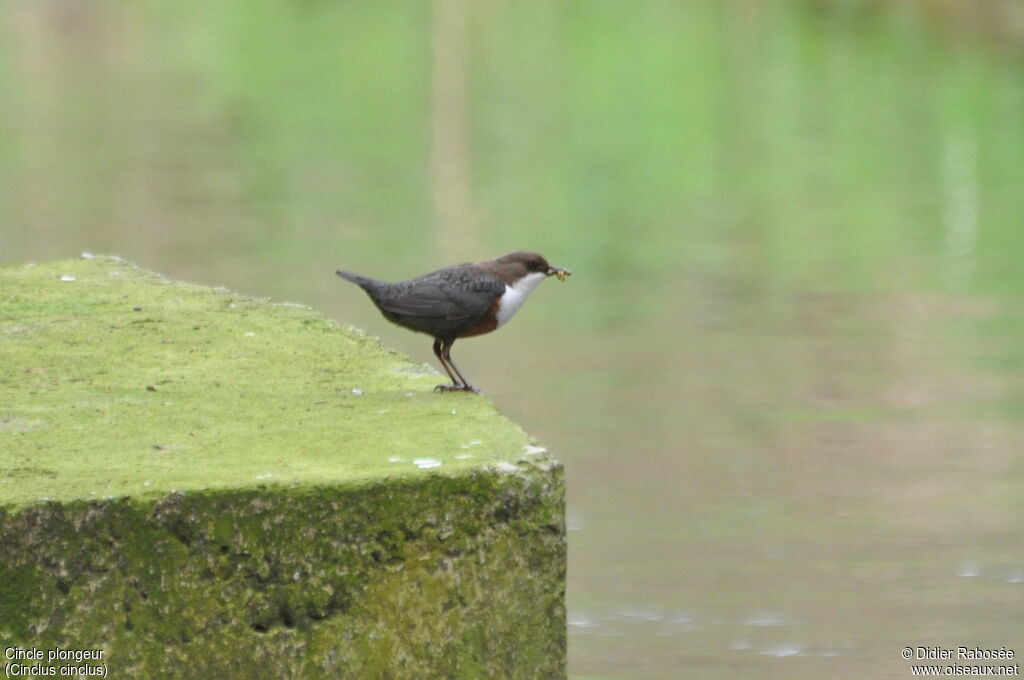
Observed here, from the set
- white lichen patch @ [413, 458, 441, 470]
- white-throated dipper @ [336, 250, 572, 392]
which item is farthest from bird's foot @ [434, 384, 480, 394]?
white lichen patch @ [413, 458, 441, 470]

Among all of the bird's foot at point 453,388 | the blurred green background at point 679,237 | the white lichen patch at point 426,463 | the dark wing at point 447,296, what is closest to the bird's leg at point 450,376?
the bird's foot at point 453,388

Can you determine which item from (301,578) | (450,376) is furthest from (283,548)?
(450,376)

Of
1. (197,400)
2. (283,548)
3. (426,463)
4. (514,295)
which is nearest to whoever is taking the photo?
(283,548)

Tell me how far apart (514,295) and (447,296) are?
23 centimetres

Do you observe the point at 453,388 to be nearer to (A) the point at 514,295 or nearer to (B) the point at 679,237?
(A) the point at 514,295

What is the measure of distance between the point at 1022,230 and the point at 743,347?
341 centimetres

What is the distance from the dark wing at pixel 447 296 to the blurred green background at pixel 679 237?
3.54 ft

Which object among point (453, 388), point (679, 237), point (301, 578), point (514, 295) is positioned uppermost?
point (514, 295)

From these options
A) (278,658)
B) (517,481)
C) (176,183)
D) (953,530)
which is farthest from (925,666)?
(176,183)

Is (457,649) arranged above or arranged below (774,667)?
above

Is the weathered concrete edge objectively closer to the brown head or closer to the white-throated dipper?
the white-throated dipper

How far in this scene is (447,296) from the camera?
4.41 m

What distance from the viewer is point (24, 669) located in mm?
3219

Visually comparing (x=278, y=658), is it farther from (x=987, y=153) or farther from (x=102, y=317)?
(x=987, y=153)
